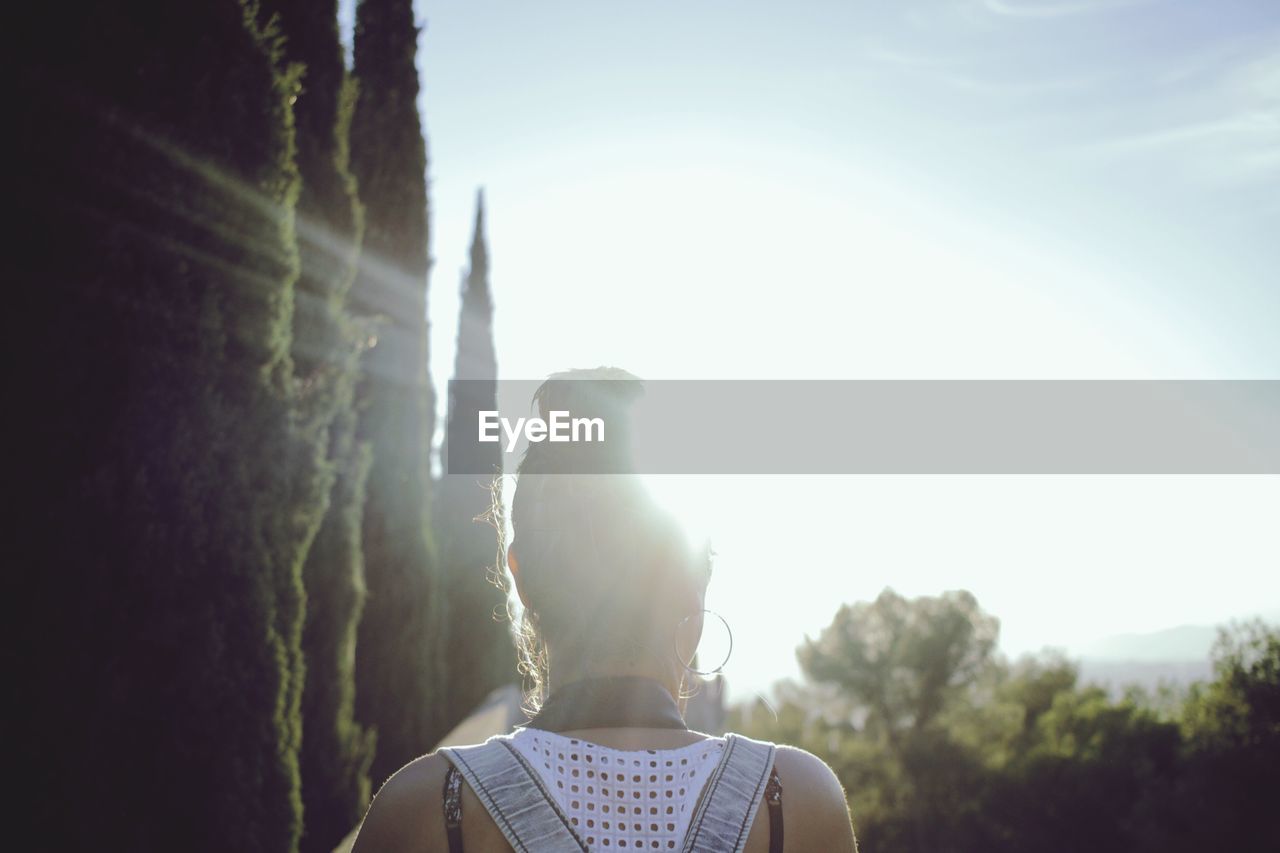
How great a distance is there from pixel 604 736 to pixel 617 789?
9 cm

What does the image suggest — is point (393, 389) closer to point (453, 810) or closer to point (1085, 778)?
point (1085, 778)

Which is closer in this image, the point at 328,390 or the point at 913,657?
the point at 328,390

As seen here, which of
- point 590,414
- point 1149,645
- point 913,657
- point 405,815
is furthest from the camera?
point 1149,645

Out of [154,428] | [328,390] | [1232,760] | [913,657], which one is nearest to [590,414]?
[154,428]

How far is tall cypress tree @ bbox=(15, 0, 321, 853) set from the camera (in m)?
3.91

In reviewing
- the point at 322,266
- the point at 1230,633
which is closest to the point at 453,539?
the point at 322,266

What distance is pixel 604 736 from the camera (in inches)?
59.8

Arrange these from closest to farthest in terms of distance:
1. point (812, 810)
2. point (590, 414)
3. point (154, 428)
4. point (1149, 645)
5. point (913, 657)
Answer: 1. point (812, 810)
2. point (590, 414)
3. point (154, 428)
4. point (913, 657)
5. point (1149, 645)

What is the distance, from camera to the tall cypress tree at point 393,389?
43.2ft

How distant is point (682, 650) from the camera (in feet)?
5.45

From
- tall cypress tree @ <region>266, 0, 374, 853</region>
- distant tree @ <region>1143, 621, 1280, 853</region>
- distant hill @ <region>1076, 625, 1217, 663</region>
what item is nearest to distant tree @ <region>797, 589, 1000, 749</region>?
distant tree @ <region>1143, 621, 1280, 853</region>

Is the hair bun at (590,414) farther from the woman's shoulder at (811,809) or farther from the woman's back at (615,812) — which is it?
the woman's shoulder at (811,809)

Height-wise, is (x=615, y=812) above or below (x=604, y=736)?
below

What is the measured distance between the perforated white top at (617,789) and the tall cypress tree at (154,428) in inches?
138
